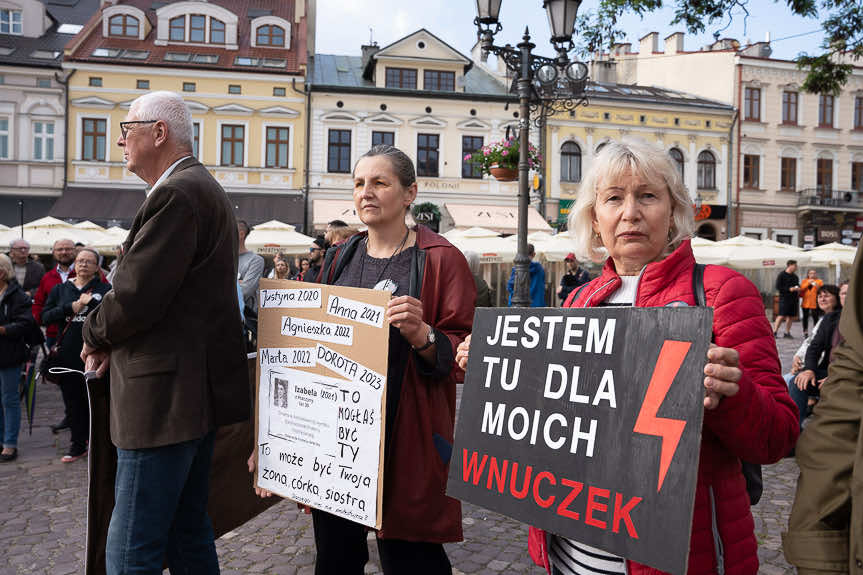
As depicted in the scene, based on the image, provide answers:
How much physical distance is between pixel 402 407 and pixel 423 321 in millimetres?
312

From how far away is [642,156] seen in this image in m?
1.80

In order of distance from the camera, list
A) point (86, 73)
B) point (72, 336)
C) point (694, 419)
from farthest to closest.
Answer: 1. point (86, 73)
2. point (72, 336)
3. point (694, 419)

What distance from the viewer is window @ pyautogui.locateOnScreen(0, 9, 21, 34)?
27.0 meters

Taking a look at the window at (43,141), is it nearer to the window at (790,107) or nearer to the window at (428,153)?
the window at (428,153)

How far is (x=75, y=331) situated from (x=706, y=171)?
30.5 metres

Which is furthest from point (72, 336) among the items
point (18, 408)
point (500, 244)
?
point (500, 244)

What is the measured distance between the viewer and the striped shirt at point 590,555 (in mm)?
1673

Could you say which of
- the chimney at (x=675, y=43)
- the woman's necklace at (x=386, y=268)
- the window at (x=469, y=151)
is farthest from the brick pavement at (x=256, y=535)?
the chimney at (x=675, y=43)

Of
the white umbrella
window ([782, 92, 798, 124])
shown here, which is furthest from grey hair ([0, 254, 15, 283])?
window ([782, 92, 798, 124])

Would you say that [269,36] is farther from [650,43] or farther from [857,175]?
[857,175]

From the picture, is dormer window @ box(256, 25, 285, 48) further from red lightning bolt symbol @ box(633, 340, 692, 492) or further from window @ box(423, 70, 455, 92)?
red lightning bolt symbol @ box(633, 340, 692, 492)

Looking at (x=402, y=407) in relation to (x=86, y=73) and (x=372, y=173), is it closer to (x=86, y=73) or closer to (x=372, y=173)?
(x=372, y=173)

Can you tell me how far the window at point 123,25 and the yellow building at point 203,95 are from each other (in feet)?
0.13

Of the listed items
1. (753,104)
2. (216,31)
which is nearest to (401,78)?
(216,31)
